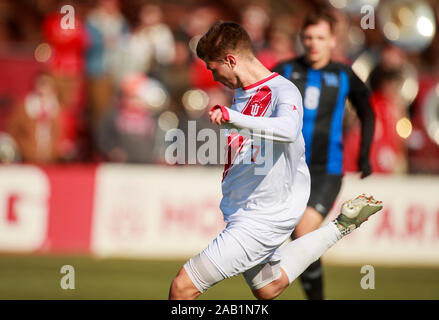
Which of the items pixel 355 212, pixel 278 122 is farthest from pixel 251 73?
pixel 355 212

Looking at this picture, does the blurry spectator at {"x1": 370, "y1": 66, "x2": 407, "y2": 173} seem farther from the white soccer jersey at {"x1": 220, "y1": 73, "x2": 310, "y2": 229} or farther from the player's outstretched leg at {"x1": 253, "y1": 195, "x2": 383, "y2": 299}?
the white soccer jersey at {"x1": 220, "y1": 73, "x2": 310, "y2": 229}

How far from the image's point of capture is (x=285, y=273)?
6.32m

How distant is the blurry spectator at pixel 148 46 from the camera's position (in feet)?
46.8

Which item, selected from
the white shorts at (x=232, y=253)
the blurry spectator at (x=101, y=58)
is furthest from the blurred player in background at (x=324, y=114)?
the blurry spectator at (x=101, y=58)

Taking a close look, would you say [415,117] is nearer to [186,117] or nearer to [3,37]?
[186,117]

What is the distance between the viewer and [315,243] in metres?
6.41

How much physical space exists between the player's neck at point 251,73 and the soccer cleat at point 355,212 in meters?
1.37

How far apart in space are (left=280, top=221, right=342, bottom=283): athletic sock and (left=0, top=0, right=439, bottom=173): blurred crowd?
7.26 meters

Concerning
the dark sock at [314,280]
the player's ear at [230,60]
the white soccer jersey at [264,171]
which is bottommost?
the dark sock at [314,280]

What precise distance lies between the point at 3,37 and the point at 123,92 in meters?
3.32

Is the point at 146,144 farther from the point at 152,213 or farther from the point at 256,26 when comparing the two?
the point at 256,26

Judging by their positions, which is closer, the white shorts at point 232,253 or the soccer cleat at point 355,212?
the white shorts at point 232,253

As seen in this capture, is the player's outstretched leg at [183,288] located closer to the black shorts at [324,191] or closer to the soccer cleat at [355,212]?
the soccer cleat at [355,212]
